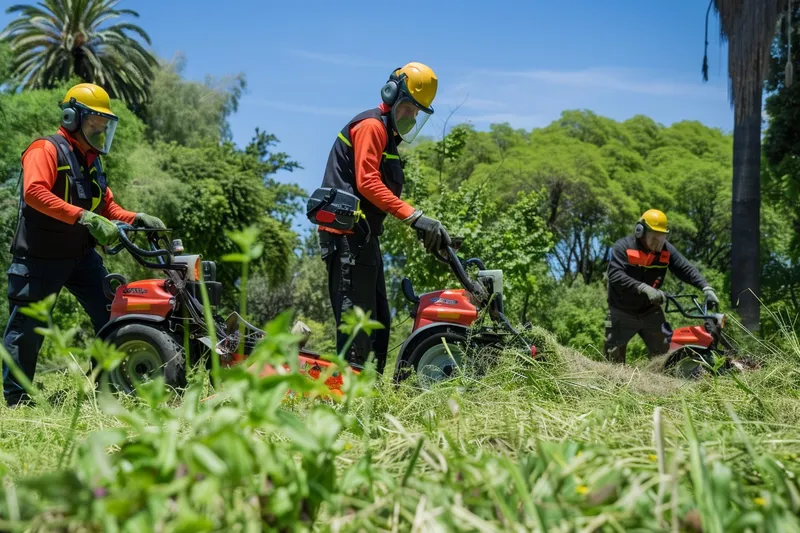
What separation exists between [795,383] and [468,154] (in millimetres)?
31777

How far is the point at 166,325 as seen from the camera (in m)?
5.18

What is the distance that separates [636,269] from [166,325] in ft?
16.5

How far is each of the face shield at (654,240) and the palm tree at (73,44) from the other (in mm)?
31784

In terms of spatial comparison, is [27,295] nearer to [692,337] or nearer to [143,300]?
[143,300]

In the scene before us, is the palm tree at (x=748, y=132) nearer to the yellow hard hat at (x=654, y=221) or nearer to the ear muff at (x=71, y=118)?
the yellow hard hat at (x=654, y=221)

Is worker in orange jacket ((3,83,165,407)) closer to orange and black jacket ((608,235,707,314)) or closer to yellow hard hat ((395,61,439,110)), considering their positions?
yellow hard hat ((395,61,439,110))

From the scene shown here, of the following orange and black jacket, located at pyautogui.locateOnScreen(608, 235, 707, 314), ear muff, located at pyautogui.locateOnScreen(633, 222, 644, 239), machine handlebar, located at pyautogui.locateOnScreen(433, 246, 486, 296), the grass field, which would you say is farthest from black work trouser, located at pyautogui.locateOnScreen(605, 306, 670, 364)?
the grass field

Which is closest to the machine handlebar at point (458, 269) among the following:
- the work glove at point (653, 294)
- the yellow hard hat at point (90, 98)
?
the yellow hard hat at point (90, 98)

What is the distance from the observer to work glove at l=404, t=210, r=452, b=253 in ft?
16.9

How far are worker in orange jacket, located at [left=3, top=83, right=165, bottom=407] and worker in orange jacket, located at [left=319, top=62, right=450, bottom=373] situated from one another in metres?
1.22

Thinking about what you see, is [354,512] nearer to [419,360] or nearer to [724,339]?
[419,360]

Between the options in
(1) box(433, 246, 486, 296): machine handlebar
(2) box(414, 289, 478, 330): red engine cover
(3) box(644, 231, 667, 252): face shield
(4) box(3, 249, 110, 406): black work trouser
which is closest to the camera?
(4) box(3, 249, 110, 406): black work trouser

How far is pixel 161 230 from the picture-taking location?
5.28 m

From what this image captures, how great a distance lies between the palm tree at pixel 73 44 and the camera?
36000mm
